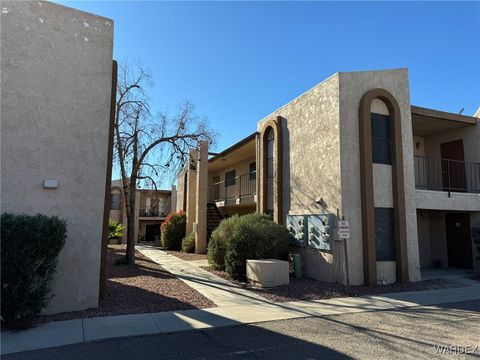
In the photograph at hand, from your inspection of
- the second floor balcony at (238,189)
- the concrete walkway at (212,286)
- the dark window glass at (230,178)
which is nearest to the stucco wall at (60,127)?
the concrete walkway at (212,286)

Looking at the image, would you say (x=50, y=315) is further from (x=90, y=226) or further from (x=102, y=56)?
→ (x=102, y=56)

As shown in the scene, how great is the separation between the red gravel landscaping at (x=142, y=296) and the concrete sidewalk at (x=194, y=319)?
16.0 inches

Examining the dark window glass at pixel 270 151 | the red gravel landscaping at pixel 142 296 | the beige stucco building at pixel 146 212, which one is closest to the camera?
the red gravel landscaping at pixel 142 296

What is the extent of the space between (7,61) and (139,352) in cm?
636

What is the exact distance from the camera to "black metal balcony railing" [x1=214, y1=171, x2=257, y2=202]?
21.2 m

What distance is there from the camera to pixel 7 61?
24.8 ft

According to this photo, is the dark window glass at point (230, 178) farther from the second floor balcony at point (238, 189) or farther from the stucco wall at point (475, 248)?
the stucco wall at point (475, 248)

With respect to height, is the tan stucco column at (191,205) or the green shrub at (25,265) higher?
the tan stucco column at (191,205)

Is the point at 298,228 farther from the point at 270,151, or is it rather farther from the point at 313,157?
the point at 270,151

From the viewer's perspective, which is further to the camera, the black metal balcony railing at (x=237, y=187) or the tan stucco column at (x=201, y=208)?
the black metal balcony railing at (x=237, y=187)

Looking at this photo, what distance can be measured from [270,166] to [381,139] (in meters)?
5.34

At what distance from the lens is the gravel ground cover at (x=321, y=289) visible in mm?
9570

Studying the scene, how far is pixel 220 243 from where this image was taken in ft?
43.9

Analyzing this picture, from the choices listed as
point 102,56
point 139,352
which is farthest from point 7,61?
point 139,352
